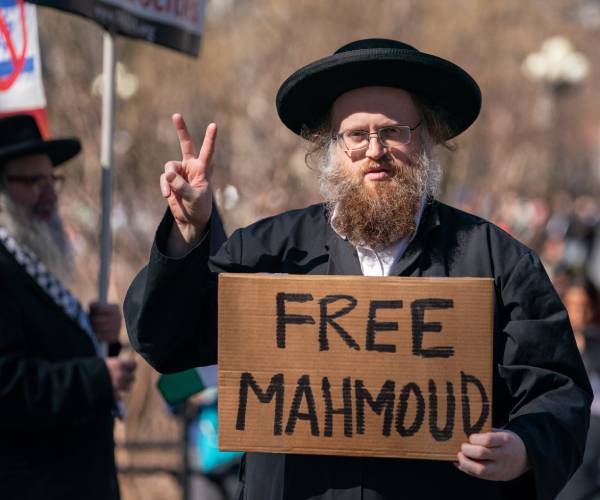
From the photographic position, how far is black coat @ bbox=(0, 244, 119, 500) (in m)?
3.22

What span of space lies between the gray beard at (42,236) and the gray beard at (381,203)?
1316 mm

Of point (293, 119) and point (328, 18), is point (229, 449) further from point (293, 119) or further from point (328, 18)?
point (328, 18)

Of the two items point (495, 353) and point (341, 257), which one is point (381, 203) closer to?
point (341, 257)

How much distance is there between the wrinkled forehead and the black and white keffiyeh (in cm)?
124

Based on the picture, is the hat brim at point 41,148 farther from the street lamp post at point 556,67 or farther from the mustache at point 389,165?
the street lamp post at point 556,67

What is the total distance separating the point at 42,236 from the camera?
12.0 feet

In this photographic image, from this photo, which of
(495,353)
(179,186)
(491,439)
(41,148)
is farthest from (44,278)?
(491,439)

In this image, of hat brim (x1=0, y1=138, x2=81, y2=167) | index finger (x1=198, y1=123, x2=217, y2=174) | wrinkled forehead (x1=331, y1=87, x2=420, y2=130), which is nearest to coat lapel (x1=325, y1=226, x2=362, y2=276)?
wrinkled forehead (x1=331, y1=87, x2=420, y2=130)

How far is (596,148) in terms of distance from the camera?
3092 cm

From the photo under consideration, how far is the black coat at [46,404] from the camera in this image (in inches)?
127

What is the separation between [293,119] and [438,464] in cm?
104

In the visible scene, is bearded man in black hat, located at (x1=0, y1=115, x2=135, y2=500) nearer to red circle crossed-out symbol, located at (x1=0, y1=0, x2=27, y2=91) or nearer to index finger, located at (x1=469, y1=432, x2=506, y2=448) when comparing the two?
red circle crossed-out symbol, located at (x1=0, y1=0, x2=27, y2=91)

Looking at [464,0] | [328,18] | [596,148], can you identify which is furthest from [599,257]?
[596,148]

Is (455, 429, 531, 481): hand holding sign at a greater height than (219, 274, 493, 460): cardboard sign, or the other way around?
(219, 274, 493, 460): cardboard sign
